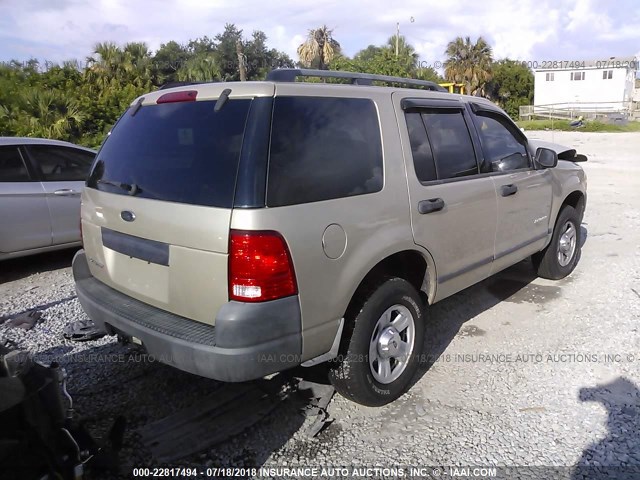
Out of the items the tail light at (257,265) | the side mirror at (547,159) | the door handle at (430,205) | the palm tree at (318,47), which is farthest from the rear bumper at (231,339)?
the palm tree at (318,47)

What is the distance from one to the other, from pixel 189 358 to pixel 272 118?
4.07 feet

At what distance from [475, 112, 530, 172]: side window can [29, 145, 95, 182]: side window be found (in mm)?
4296

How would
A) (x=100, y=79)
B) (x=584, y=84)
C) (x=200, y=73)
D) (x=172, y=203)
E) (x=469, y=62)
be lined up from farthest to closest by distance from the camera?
(x=584, y=84), (x=469, y=62), (x=200, y=73), (x=100, y=79), (x=172, y=203)

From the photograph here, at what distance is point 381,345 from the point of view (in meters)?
3.10

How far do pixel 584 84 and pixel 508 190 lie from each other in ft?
172

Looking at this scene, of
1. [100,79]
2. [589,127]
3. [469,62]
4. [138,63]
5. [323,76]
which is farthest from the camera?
[469,62]

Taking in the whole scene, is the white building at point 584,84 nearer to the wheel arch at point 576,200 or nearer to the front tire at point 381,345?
the wheel arch at point 576,200

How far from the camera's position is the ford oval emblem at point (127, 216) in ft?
9.28

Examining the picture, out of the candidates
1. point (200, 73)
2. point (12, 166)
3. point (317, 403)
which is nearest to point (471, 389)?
point (317, 403)

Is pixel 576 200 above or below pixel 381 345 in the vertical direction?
above

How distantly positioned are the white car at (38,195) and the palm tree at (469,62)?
4314cm

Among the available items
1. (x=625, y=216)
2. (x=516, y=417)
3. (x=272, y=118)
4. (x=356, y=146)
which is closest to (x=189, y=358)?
(x=272, y=118)

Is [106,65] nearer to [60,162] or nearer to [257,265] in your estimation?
[60,162]

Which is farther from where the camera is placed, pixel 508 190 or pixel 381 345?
pixel 508 190
